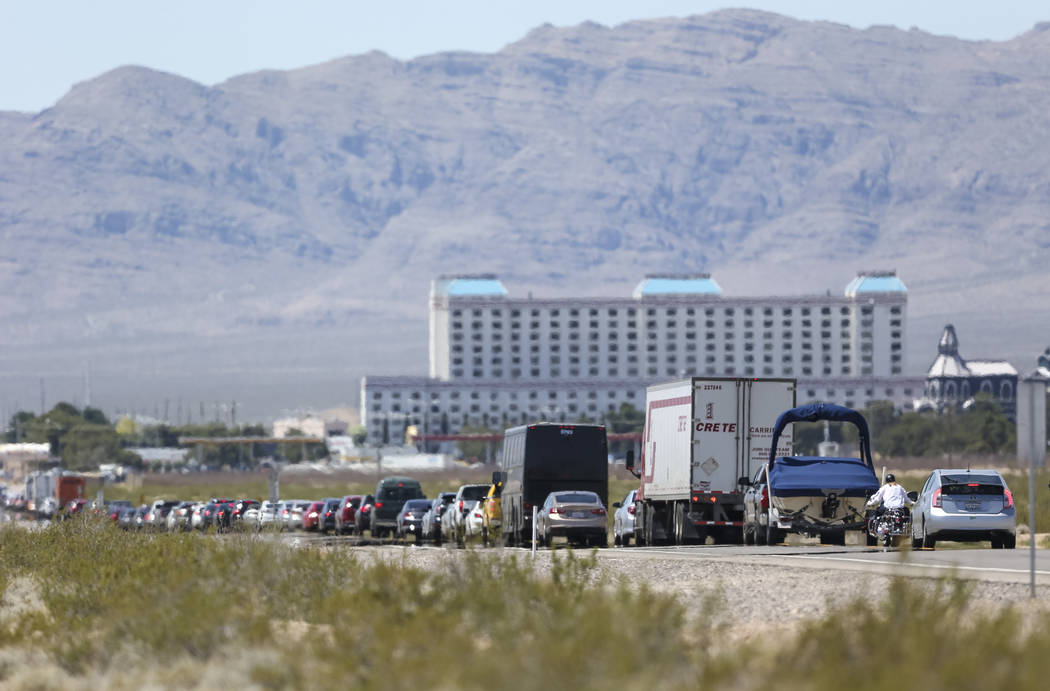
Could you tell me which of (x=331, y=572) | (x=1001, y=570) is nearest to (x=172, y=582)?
(x=331, y=572)

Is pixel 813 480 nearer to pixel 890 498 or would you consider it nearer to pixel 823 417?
pixel 890 498

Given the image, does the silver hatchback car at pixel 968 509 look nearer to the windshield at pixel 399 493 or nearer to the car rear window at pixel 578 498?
the car rear window at pixel 578 498

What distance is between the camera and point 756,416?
40.7 metres

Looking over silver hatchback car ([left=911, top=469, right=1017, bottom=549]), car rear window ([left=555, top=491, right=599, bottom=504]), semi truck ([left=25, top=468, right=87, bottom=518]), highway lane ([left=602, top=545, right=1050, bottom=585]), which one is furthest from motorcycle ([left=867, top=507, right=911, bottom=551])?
semi truck ([left=25, top=468, right=87, bottom=518])

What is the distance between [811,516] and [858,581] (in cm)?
1148

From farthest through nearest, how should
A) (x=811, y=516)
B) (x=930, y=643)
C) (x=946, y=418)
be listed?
1. (x=946, y=418)
2. (x=811, y=516)
3. (x=930, y=643)

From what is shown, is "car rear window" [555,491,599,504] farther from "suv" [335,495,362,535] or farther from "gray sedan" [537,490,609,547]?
"suv" [335,495,362,535]

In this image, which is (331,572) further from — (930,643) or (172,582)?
(930,643)

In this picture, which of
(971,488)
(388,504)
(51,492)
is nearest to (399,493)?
(388,504)

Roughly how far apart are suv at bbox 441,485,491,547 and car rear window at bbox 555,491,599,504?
142 inches

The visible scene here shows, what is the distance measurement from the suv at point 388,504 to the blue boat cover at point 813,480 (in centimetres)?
2519

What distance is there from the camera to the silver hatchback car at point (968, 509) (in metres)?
32.9

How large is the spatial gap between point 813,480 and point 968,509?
3.44 meters

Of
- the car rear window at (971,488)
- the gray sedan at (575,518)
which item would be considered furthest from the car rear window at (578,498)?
the car rear window at (971,488)
